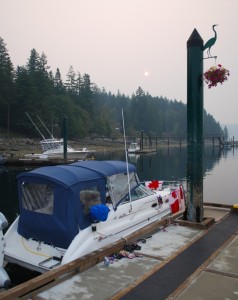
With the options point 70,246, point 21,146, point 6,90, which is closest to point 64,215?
point 70,246

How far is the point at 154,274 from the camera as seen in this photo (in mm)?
6047

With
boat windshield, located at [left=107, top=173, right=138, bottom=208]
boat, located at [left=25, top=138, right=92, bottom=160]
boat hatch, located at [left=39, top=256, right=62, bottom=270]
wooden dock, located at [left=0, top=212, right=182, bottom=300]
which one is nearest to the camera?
wooden dock, located at [left=0, top=212, right=182, bottom=300]

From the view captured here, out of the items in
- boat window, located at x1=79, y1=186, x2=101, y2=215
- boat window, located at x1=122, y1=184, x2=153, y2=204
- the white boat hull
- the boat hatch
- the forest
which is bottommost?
the boat hatch

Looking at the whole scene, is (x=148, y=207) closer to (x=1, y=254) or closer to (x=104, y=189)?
(x=104, y=189)

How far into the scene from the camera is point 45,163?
140 ft

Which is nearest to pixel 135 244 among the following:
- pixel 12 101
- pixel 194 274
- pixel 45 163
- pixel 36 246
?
pixel 194 274

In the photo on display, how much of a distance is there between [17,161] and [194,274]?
40.0 m

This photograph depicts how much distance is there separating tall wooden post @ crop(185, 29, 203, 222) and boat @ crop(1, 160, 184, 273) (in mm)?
2164

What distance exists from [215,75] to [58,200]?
5.53m

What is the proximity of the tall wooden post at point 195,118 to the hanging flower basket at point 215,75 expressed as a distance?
0.20m

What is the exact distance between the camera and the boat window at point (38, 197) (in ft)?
27.1

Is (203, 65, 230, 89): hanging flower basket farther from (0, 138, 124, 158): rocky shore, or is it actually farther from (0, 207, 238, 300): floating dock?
(0, 138, 124, 158): rocky shore

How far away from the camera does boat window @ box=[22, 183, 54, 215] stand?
8.27 m

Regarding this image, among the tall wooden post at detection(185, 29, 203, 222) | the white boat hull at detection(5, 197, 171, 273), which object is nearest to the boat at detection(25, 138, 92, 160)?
the white boat hull at detection(5, 197, 171, 273)
